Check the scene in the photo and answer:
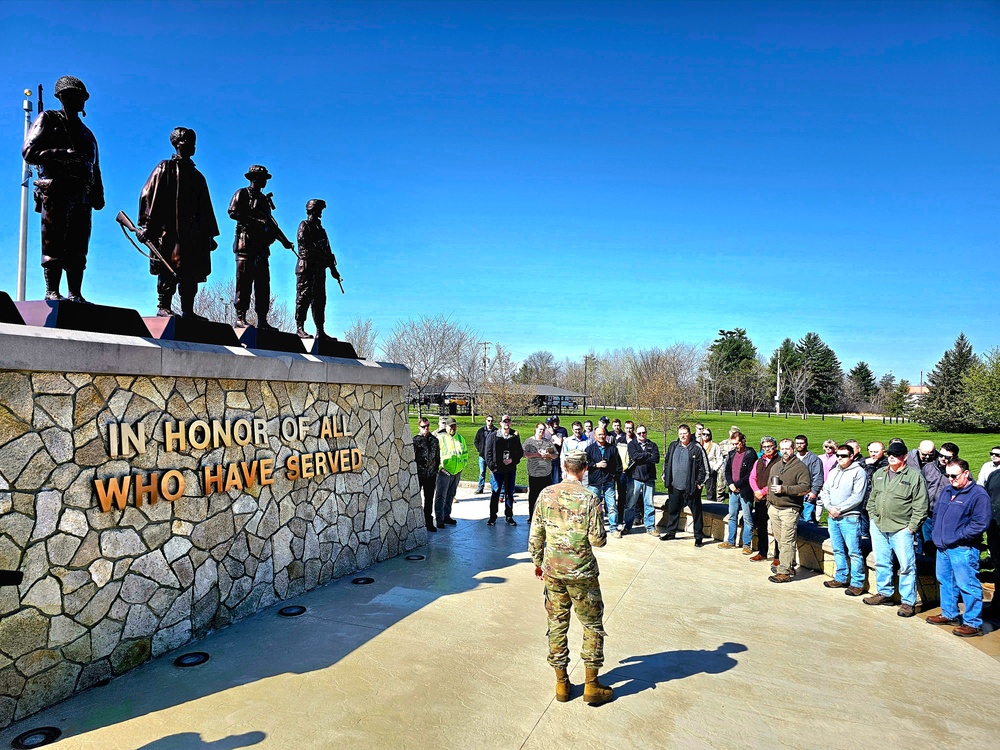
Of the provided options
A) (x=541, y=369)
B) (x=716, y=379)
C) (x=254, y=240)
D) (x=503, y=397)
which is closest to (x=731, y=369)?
(x=716, y=379)

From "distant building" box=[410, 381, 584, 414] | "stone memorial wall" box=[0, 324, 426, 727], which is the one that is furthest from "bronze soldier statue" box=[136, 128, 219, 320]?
"distant building" box=[410, 381, 584, 414]

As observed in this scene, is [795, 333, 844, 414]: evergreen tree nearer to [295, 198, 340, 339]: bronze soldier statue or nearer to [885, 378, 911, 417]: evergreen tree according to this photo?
[885, 378, 911, 417]: evergreen tree

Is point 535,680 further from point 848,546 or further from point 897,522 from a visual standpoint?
point 848,546

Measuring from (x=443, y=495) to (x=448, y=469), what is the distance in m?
0.51

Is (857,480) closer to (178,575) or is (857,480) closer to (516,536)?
(516,536)

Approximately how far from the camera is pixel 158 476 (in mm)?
5168

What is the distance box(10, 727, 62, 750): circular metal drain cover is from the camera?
3.83 metres

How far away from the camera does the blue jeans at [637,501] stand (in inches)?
405

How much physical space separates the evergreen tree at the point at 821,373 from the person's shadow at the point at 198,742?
72.4m

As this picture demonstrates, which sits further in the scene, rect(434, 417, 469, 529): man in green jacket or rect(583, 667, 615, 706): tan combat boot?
rect(434, 417, 469, 529): man in green jacket

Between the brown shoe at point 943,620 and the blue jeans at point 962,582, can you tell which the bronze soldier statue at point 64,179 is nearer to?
the blue jeans at point 962,582

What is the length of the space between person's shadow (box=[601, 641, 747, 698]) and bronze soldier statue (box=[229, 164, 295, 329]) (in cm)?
523

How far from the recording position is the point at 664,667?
5.03 meters

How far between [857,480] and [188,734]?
6.75 metres
